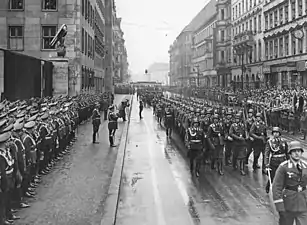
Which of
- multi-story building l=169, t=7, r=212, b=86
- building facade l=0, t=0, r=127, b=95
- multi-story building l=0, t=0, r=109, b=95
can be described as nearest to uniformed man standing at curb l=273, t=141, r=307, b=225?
building facade l=0, t=0, r=127, b=95

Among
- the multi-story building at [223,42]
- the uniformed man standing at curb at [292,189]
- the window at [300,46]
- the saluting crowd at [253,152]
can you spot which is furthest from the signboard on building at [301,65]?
the uniformed man standing at curb at [292,189]

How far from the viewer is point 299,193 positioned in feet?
23.9

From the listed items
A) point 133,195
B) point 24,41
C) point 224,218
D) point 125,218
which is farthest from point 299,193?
point 24,41

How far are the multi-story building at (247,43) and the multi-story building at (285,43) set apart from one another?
8.28 ft

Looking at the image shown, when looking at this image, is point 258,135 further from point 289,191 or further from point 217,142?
point 289,191

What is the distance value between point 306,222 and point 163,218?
3.51 metres

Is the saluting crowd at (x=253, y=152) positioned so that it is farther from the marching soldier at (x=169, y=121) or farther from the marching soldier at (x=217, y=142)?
the marching soldier at (x=169, y=121)

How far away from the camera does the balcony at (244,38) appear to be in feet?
220

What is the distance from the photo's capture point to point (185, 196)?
12.2 metres

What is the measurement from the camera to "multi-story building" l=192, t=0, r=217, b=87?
317 ft

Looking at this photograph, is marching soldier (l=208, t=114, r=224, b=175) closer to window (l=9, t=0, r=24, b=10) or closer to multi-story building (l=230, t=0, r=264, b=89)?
window (l=9, t=0, r=24, b=10)

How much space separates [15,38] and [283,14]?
95.6 ft

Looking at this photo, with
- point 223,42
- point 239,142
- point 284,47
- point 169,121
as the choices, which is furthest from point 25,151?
point 223,42

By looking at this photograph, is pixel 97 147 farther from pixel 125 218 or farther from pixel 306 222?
pixel 306 222
